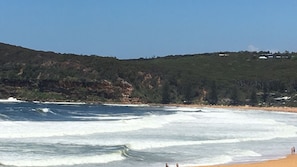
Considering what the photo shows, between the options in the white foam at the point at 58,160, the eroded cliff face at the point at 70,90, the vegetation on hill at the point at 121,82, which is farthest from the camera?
the vegetation on hill at the point at 121,82

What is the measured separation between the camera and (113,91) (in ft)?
373

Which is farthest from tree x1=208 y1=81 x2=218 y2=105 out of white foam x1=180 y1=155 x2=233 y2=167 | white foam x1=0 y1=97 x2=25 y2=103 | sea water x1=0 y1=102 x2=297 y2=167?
white foam x1=180 y1=155 x2=233 y2=167

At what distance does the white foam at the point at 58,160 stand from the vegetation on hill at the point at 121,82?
277 ft

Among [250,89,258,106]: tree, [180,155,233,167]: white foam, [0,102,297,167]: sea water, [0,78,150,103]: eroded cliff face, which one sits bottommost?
[180,155,233,167]: white foam

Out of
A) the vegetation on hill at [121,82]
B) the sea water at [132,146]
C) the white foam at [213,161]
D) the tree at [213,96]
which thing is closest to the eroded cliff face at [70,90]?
the vegetation on hill at [121,82]

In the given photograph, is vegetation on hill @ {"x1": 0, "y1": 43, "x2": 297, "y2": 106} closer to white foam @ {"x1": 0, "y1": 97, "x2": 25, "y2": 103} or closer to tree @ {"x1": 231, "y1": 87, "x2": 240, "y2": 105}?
tree @ {"x1": 231, "y1": 87, "x2": 240, "y2": 105}

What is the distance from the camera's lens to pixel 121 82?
114500 millimetres

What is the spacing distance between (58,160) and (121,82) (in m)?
91.3

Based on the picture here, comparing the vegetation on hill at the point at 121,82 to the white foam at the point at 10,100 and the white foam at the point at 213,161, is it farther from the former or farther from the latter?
the white foam at the point at 213,161

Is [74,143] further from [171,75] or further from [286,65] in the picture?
[286,65]

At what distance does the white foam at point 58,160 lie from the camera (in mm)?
22562

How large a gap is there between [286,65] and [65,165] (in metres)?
137

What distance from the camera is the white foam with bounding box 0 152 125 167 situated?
22562 mm

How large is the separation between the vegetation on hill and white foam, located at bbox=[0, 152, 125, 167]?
84.5 metres
